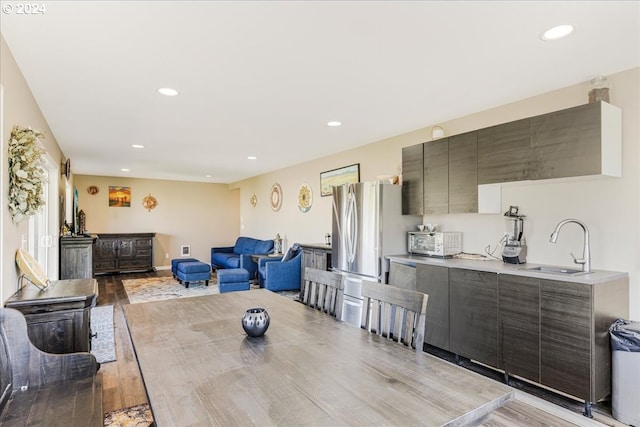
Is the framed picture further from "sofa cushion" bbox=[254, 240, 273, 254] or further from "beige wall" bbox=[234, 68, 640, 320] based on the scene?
"sofa cushion" bbox=[254, 240, 273, 254]

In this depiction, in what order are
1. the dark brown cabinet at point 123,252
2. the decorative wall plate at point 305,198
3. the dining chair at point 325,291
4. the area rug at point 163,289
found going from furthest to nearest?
the dark brown cabinet at point 123,252 → the decorative wall plate at point 305,198 → the area rug at point 163,289 → the dining chair at point 325,291

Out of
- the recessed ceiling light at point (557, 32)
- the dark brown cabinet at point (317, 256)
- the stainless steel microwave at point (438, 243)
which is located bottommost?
the dark brown cabinet at point (317, 256)

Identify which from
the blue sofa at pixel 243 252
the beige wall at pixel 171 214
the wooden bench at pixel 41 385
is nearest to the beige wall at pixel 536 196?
the wooden bench at pixel 41 385

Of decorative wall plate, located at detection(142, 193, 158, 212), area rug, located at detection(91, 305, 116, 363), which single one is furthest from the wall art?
area rug, located at detection(91, 305, 116, 363)

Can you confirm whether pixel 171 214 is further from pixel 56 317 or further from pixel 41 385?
pixel 41 385

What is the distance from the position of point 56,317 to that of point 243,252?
20.9ft

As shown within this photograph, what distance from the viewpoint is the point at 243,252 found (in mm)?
8781

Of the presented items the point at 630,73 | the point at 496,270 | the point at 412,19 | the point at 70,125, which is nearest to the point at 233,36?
the point at 412,19

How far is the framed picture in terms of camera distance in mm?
5544

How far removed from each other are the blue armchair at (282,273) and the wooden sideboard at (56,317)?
3.53 meters

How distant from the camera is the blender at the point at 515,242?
323 centimetres

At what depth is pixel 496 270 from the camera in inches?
117

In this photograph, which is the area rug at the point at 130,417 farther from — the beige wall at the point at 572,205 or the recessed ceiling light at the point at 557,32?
the recessed ceiling light at the point at 557,32

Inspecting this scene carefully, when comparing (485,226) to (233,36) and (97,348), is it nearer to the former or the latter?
(233,36)
